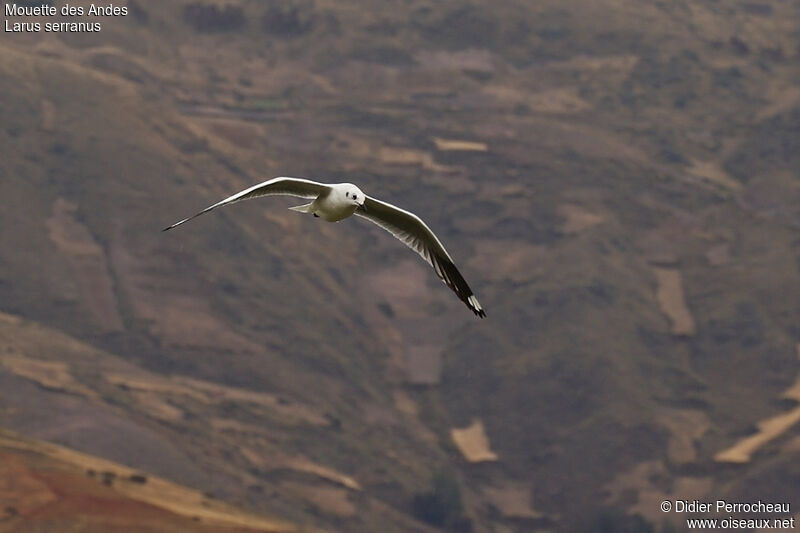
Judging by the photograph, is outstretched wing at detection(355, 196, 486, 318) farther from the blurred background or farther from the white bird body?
the blurred background

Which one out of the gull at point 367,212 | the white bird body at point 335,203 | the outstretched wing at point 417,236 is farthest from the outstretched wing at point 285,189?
the outstretched wing at point 417,236

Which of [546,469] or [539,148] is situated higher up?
[539,148]

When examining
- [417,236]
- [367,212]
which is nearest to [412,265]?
[417,236]

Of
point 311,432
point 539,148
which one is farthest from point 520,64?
point 311,432

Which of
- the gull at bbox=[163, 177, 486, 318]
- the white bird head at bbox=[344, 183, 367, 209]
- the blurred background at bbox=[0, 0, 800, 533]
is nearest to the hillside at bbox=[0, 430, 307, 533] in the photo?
the blurred background at bbox=[0, 0, 800, 533]

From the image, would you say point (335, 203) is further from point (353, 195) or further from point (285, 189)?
point (285, 189)

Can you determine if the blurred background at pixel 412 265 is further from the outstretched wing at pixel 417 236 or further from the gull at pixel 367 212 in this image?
the gull at pixel 367 212

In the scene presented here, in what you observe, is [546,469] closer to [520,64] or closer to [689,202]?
[689,202]

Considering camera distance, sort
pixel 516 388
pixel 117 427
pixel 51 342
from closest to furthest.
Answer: pixel 117 427, pixel 51 342, pixel 516 388
